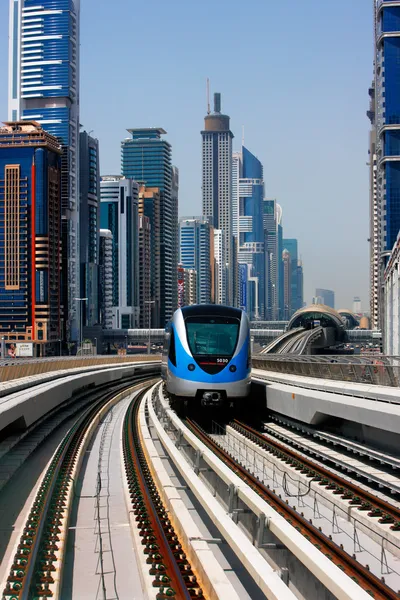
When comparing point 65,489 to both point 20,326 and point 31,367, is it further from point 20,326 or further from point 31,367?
point 20,326

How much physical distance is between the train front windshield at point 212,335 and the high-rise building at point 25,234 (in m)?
141

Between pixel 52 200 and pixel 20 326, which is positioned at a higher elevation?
pixel 52 200

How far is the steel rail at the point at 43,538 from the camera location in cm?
963

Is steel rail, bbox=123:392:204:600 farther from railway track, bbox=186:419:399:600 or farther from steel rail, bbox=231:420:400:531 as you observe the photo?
steel rail, bbox=231:420:400:531

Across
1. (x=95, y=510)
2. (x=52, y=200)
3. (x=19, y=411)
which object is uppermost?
(x=52, y=200)

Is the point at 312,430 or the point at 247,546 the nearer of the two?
the point at 247,546

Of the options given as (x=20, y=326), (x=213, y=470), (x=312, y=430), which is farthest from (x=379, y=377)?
(x=20, y=326)

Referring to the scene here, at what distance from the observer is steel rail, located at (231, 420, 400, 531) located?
1248cm

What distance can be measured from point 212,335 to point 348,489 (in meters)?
10.4

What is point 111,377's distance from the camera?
5531cm

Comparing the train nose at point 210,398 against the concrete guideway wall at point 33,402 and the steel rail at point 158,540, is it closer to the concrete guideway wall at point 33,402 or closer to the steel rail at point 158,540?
the concrete guideway wall at point 33,402

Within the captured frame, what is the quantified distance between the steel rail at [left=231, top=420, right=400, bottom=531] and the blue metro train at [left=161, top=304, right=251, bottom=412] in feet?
11.3

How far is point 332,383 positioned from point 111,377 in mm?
34082

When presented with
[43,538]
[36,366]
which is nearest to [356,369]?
[43,538]
